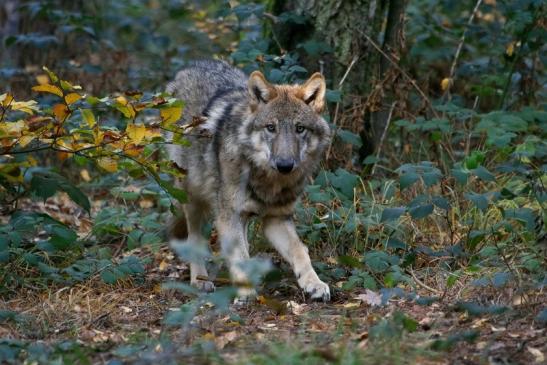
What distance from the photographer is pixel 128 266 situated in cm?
593

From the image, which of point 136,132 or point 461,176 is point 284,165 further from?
point 461,176

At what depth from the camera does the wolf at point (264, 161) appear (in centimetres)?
596

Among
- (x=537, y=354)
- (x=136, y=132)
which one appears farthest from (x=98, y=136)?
(x=537, y=354)

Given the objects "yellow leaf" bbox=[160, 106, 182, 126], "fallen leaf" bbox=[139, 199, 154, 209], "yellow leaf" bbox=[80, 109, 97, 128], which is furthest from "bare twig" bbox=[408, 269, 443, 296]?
"fallen leaf" bbox=[139, 199, 154, 209]

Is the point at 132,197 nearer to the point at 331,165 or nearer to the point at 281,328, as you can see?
the point at 331,165

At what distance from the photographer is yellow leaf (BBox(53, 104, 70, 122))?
5.15 m

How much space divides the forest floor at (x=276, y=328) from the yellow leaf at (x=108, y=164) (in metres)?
0.97

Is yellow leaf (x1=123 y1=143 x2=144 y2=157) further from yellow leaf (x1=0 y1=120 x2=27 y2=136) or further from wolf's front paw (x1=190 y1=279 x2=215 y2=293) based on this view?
wolf's front paw (x1=190 y1=279 x2=215 y2=293)

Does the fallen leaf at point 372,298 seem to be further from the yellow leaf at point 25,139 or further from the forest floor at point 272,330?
the yellow leaf at point 25,139

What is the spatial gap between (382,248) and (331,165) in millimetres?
1386

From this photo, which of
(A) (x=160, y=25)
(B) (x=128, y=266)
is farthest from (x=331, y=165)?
(A) (x=160, y=25)

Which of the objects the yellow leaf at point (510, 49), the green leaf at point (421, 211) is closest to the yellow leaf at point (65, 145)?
the green leaf at point (421, 211)

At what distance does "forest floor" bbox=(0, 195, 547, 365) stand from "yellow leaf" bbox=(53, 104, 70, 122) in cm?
131

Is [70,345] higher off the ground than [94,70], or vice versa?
[94,70]
